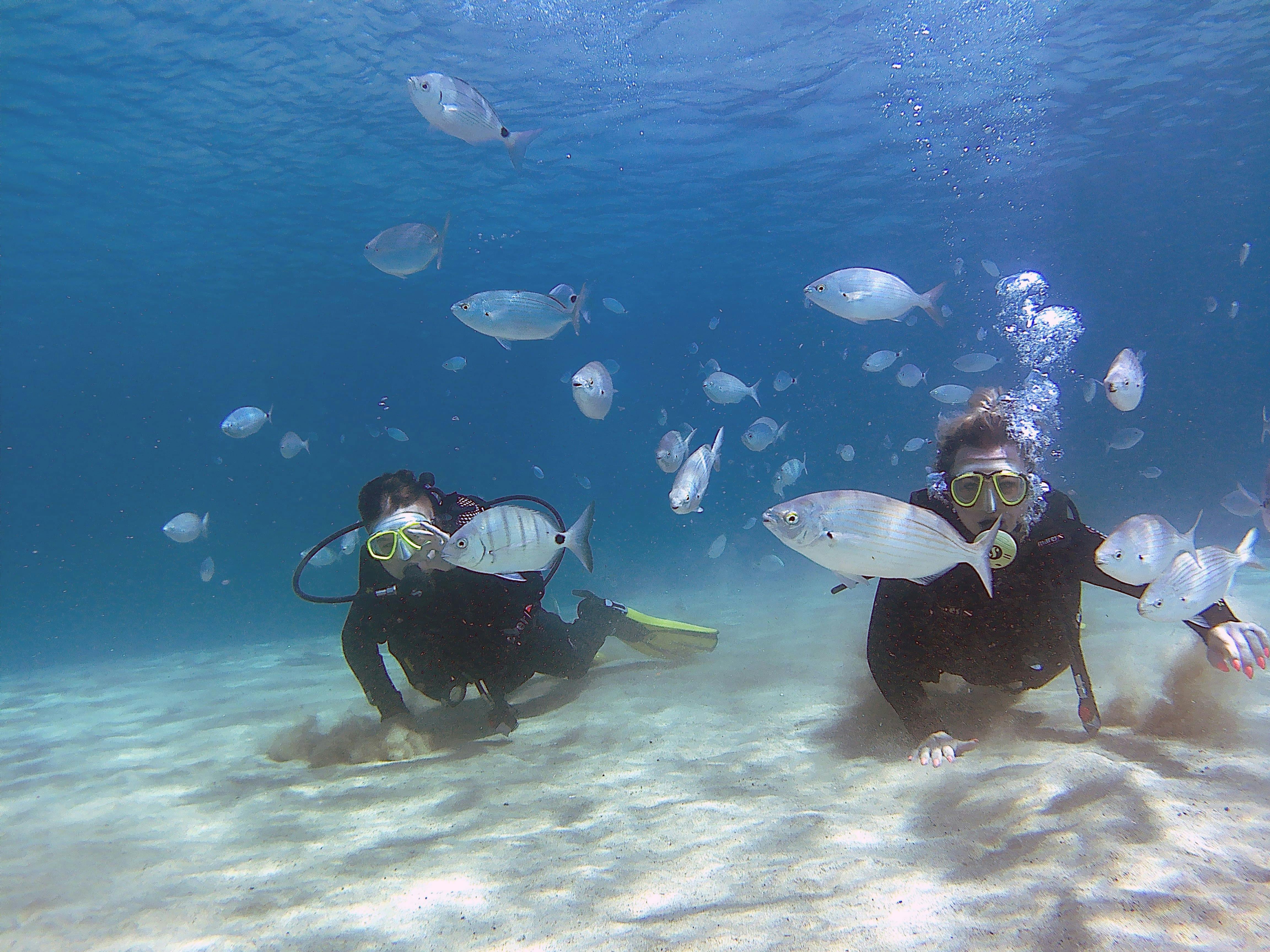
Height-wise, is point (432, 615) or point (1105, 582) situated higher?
point (432, 615)

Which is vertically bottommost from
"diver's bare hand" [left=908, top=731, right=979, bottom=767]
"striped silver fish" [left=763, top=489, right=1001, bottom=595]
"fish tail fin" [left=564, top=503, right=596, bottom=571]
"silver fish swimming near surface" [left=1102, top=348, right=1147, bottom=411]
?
"diver's bare hand" [left=908, top=731, right=979, bottom=767]

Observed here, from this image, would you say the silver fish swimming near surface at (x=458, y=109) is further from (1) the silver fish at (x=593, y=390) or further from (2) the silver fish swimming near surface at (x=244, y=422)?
(2) the silver fish swimming near surface at (x=244, y=422)

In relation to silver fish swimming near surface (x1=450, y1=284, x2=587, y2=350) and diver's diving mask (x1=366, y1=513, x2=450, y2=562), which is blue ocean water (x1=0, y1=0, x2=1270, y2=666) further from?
diver's diving mask (x1=366, y1=513, x2=450, y2=562)

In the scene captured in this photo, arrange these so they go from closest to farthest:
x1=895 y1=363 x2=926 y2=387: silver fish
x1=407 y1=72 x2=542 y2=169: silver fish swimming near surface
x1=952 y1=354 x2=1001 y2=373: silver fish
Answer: x1=407 y1=72 x2=542 y2=169: silver fish swimming near surface → x1=952 y1=354 x2=1001 y2=373: silver fish → x1=895 y1=363 x2=926 y2=387: silver fish

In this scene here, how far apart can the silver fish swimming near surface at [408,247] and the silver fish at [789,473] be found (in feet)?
19.9

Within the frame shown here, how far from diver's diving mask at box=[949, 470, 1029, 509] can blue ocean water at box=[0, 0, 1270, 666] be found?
4.92m

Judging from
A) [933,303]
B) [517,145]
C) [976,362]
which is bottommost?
[933,303]

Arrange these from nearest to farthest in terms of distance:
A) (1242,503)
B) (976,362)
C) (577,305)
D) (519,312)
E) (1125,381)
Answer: (519,312) → (577,305) → (1125,381) → (1242,503) → (976,362)

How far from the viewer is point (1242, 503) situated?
760cm

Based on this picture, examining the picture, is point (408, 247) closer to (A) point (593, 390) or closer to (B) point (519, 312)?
(B) point (519, 312)

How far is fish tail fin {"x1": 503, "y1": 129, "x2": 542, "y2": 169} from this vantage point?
5.28m

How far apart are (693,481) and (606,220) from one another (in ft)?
75.2

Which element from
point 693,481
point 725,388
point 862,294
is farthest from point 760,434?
point 693,481

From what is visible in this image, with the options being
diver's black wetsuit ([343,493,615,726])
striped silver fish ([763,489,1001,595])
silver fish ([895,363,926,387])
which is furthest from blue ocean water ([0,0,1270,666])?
striped silver fish ([763,489,1001,595])
